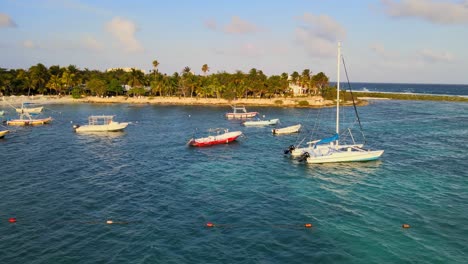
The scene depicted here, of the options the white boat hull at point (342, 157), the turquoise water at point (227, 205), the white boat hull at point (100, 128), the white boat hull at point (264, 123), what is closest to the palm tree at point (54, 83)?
the white boat hull at point (100, 128)

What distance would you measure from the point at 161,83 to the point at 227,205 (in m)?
152

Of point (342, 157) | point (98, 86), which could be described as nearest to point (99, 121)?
point (342, 157)

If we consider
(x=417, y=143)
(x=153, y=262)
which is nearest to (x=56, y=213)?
(x=153, y=262)

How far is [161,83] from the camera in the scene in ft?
593

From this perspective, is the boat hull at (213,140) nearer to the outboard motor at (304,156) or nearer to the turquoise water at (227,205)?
the turquoise water at (227,205)

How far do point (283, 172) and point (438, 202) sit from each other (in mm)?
19807

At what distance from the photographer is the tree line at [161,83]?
174 m

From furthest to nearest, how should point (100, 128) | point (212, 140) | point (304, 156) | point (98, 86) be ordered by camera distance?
point (98, 86) < point (100, 128) < point (212, 140) < point (304, 156)

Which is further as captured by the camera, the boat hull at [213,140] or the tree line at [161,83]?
the tree line at [161,83]

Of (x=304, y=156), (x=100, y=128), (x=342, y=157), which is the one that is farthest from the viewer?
(x=100, y=128)

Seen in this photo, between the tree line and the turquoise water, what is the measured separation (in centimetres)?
10739

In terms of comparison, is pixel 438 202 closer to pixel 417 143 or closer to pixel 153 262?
pixel 153 262

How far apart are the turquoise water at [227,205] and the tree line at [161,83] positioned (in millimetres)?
107394

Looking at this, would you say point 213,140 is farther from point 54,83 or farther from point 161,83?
point 54,83
